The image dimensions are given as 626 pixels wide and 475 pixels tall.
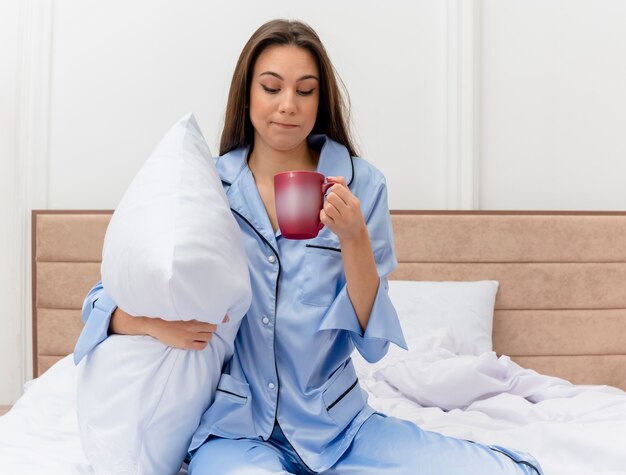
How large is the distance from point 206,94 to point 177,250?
1723mm

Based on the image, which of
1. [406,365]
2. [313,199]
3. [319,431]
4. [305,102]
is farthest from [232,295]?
[406,365]

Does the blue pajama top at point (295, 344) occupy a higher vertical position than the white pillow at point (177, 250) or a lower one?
lower

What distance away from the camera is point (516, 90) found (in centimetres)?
271

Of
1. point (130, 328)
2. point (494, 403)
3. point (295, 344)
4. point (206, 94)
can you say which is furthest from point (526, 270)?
point (130, 328)

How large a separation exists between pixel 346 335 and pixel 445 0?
1.77 meters

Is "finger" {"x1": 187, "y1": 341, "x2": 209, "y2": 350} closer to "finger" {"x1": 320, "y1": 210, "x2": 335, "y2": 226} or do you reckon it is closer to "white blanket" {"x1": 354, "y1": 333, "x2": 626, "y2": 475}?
"finger" {"x1": 320, "y1": 210, "x2": 335, "y2": 226}

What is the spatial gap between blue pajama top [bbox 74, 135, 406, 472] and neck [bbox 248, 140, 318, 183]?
100 mm

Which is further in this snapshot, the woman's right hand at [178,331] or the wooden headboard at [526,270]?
the wooden headboard at [526,270]

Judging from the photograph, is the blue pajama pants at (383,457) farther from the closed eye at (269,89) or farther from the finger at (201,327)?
the closed eye at (269,89)

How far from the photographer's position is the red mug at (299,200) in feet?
3.84

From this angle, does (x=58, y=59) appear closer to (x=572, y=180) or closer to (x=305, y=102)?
(x=305, y=102)

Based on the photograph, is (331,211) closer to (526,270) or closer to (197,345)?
(197,345)

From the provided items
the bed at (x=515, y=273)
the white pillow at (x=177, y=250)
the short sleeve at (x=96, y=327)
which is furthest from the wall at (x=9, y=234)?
the white pillow at (x=177, y=250)

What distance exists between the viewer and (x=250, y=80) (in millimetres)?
1439
